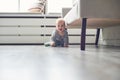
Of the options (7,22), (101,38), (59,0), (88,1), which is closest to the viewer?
(88,1)

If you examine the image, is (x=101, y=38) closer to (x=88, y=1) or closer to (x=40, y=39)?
(x=40, y=39)

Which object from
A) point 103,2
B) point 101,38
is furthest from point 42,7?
point 103,2

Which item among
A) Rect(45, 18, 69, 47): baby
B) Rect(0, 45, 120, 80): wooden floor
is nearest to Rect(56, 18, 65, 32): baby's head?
Rect(45, 18, 69, 47): baby

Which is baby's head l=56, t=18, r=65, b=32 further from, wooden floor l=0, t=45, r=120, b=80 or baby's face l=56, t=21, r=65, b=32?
wooden floor l=0, t=45, r=120, b=80

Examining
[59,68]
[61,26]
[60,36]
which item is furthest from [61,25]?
[59,68]

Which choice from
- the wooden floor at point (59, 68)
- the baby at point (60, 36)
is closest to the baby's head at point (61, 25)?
the baby at point (60, 36)

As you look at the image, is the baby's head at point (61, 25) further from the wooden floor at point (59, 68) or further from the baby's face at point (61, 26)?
the wooden floor at point (59, 68)

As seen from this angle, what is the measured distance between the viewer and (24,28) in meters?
4.75

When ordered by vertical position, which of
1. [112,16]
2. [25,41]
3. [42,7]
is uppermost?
[42,7]

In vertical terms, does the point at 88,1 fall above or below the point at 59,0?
below

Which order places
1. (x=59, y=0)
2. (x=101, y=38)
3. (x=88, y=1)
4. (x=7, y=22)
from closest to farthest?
(x=88, y=1) → (x=101, y=38) → (x=7, y=22) → (x=59, y=0)

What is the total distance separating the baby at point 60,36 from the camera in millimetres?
3285

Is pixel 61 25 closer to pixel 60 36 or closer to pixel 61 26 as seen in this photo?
pixel 61 26

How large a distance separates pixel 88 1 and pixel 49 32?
2.61 meters
